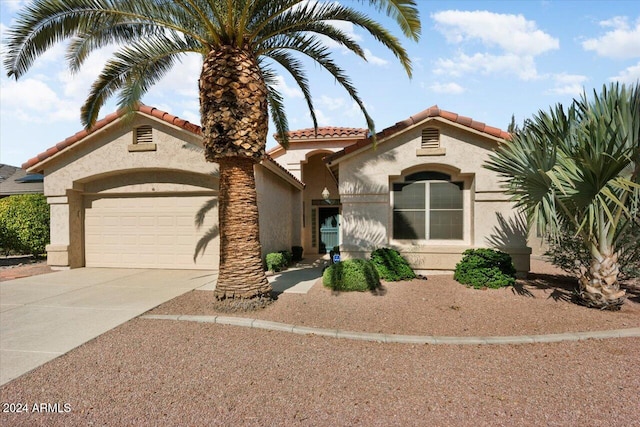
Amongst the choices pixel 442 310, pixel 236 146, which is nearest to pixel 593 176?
pixel 442 310

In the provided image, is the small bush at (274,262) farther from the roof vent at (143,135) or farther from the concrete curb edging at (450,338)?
the roof vent at (143,135)

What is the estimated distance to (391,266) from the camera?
844 centimetres

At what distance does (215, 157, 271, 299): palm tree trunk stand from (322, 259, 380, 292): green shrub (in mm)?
1995

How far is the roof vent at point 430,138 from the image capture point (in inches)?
365

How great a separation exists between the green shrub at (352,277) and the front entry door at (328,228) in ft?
27.8

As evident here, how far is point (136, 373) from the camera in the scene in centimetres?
379

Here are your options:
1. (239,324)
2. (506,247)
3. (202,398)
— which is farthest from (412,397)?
(506,247)

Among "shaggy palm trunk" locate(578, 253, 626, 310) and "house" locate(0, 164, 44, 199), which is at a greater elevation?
"house" locate(0, 164, 44, 199)

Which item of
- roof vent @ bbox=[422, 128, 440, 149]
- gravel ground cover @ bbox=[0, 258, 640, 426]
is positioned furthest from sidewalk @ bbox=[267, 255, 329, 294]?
roof vent @ bbox=[422, 128, 440, 149]

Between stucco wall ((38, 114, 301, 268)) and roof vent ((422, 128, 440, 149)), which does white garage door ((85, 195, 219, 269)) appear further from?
roof vent ((422, 128, 440, 149))

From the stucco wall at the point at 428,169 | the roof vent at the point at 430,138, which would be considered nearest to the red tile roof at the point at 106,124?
the stucco wall at the point at 428,169

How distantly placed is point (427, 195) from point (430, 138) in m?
1.61

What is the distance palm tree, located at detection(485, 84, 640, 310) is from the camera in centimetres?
547

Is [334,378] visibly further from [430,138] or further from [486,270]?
[430,138]
